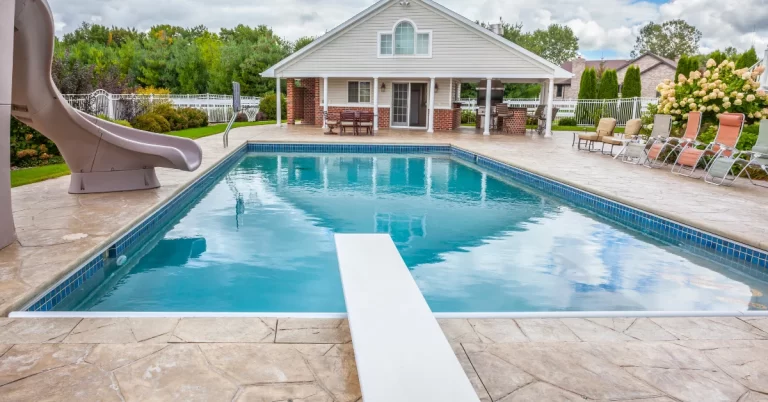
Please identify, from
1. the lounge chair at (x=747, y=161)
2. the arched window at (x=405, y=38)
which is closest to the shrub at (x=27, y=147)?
the lounge chair at (x=747, y=161)

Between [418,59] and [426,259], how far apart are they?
15151 millimetres

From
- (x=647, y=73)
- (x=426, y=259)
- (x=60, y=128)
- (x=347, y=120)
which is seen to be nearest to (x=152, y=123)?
(x=347, y=120)

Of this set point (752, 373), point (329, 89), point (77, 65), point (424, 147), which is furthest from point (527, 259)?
point (329, 89)

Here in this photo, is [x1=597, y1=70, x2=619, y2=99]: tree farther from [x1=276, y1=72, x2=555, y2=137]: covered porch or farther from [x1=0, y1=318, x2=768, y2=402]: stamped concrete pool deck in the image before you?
[x1=0, y1=318, x2=768, y2=402]: stamped concrete pool deck

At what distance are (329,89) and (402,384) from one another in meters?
19.8

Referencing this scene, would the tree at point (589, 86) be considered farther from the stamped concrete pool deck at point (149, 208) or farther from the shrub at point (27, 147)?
the shrub at point (27, 147)

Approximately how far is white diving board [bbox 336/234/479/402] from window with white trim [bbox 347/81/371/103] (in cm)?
1802

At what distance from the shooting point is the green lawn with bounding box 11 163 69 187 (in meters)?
7.70

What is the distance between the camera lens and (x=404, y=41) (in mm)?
19734

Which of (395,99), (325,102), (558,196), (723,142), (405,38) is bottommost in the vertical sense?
(558,196)

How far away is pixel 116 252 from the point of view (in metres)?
5.04

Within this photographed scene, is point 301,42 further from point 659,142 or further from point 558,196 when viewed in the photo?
point 558,196

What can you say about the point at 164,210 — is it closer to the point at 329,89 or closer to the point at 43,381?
the point at 43,381

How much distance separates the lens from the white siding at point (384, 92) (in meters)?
20.5
